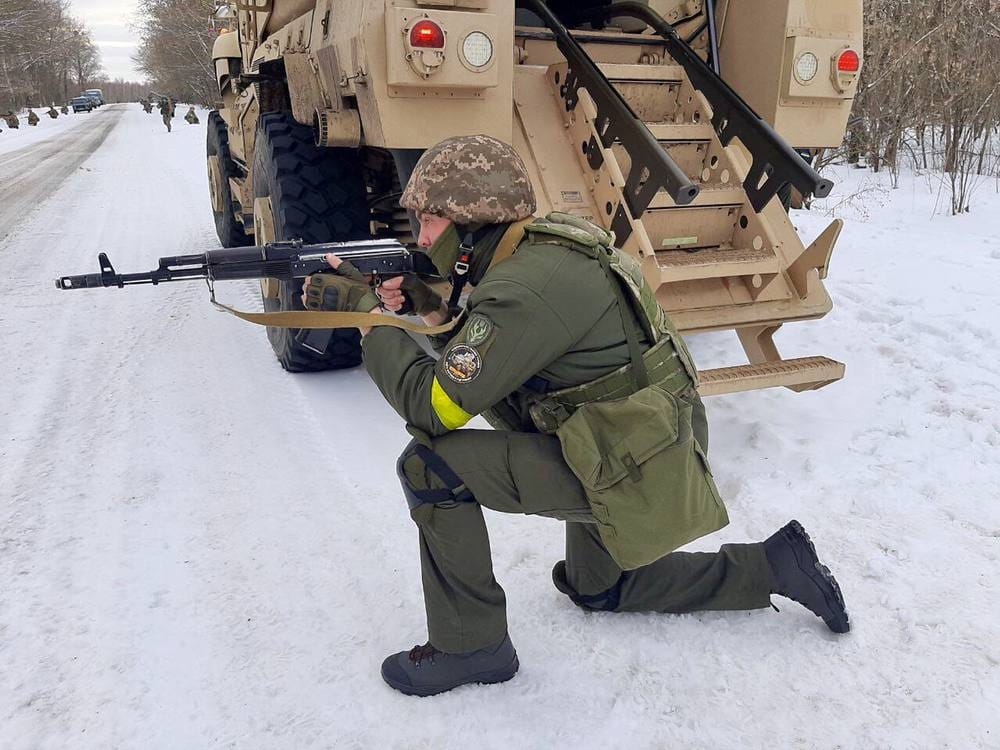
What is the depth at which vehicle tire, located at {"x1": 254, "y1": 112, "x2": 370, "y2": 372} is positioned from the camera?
12.3 feet

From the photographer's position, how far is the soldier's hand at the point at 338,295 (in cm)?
212

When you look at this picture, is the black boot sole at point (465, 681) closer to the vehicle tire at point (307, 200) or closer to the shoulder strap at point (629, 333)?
the shoulder strap at point (629, 333)

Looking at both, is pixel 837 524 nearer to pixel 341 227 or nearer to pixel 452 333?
pixel 452 333

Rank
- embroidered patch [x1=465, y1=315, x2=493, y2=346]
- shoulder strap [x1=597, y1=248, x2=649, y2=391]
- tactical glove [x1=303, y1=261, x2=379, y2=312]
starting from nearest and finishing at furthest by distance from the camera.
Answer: embroidered patch [x1=465, y1=315, x2=493, y2=346]
shoulder strap [x1=597, y1=248, x2=649, y2=391]
tactical glove [x1=303, y1=261, x2=379, y2=312]

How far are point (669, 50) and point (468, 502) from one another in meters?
2.99

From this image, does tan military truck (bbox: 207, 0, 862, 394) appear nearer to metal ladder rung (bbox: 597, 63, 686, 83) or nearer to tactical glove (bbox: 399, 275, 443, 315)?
metal ladder rung (bbox: 597, 63, 686, 83)

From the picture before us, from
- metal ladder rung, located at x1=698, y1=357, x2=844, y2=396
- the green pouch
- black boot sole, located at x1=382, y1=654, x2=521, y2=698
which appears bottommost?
black boot sole, located at x1=382, y1=654, x2=521, y2=698

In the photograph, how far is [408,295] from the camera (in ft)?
7.93

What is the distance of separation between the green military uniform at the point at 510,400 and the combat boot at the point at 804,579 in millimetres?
411

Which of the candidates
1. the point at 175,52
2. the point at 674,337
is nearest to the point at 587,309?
the point at 674,337

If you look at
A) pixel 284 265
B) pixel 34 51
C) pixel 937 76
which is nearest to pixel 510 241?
pixel 284 265

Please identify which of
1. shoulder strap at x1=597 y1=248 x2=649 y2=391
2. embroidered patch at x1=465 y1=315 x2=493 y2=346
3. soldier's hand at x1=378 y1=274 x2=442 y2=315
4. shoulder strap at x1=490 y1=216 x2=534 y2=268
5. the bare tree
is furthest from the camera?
the bare tree

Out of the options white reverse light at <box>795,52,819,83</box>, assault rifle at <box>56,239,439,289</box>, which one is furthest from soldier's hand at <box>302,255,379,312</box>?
white reverse light at <box>795,52,819,83</box>

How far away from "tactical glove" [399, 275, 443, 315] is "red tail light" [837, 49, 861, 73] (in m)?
2.46
